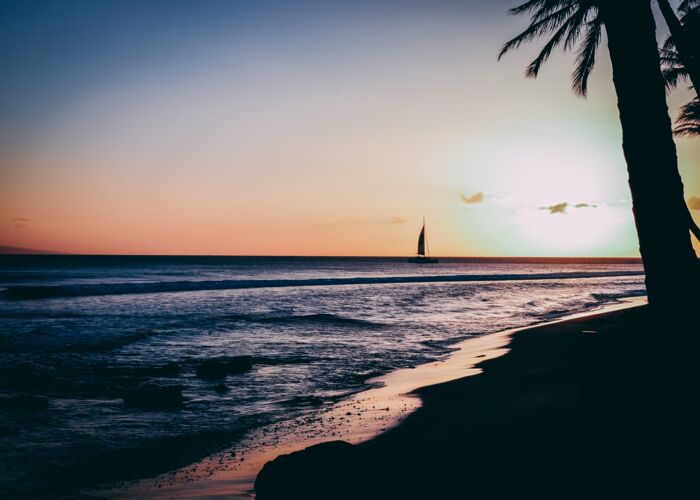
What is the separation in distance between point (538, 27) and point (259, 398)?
34.8 ft

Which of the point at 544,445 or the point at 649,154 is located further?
the point at 649,154

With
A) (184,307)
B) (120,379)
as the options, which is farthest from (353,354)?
(184,307)

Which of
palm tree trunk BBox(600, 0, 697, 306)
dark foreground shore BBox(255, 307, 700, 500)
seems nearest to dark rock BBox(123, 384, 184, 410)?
dark foreground shore BBox(255, 307, 700, 500)

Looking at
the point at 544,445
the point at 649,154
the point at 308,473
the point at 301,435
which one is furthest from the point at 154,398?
the point at 649,154

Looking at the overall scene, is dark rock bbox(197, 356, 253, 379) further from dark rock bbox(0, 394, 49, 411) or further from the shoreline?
the shoreline

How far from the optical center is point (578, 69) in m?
11.8

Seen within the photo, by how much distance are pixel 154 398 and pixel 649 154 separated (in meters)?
7.36

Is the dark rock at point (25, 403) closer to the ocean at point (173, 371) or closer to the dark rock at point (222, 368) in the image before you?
the ocean at point (173, 371)

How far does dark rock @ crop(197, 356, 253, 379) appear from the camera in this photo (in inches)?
347

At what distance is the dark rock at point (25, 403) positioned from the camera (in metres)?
6.73

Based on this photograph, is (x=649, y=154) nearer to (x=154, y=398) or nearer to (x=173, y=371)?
(x=154, y=398)

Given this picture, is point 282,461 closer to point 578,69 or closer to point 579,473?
point 579,473

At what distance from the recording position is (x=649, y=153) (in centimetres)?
425

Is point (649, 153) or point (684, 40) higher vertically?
point (684, 40)
